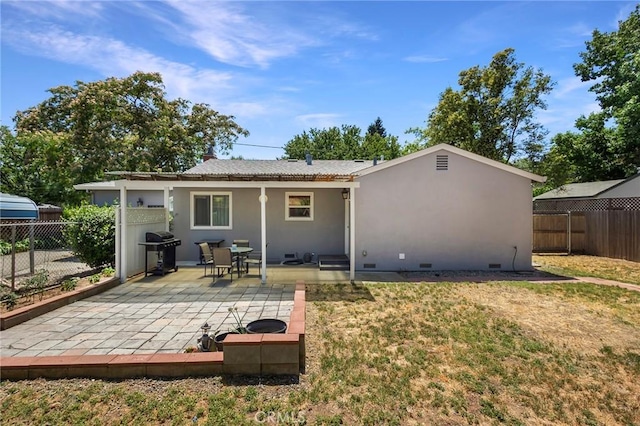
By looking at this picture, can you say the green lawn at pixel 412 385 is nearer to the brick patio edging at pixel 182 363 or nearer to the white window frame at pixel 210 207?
the brick patio edging at pixel 182 363

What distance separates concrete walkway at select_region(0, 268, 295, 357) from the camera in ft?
14.6

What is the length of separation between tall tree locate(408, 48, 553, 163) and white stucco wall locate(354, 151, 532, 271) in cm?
939

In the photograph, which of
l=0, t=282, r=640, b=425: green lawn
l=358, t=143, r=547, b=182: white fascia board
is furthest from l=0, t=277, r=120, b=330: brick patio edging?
l=358, t=143, r=547, b=182: white fascia board

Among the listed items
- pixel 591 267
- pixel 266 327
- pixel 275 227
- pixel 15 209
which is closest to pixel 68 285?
pixel 15 209

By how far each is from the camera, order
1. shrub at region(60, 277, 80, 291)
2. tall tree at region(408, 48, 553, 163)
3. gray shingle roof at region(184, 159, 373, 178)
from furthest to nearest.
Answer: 1. tall tree at region(408, 48, 553, 163)
2. gray shingle roof at region(184, 159, 373, 178)
3. shrub at region(60, 277, 80, 291)

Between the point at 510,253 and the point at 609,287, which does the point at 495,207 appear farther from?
the point at 609,287

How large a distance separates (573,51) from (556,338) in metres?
24.0

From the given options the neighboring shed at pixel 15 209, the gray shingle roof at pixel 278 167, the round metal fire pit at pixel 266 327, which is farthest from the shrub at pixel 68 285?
the gray shingle roof at pixel 278 167

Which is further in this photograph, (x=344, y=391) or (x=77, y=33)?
(x=77, y=33)

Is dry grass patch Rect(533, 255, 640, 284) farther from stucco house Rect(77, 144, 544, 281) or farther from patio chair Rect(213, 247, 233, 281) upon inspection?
patio chair Rect(213, 247, 233, 281)

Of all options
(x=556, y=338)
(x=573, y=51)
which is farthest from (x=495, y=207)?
(x=573, y=51)

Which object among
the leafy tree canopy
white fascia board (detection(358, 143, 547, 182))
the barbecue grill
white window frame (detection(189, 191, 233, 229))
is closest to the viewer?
the barbecue grill

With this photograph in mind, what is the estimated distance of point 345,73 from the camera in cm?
1443

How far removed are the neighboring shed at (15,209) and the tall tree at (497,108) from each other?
19.0 metres
